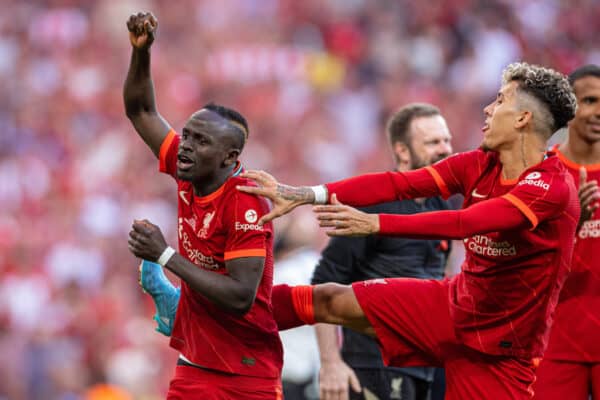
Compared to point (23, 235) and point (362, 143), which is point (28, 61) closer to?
point (23, 235)

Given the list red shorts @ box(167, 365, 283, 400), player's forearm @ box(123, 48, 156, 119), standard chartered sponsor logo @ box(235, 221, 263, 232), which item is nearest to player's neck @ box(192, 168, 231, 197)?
standard chartered sponsor logo @ box(235, 221, 263, 232)

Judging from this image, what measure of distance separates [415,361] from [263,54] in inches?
345

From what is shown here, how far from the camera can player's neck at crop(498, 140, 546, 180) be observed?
204 inches

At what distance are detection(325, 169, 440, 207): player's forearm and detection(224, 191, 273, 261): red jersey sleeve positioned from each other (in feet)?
1.37

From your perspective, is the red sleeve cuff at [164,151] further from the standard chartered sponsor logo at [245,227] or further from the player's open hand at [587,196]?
the player's open hand at [587,196]

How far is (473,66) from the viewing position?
1368cm

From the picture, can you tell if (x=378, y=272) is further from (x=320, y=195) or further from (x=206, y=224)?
(x=206, y=224)

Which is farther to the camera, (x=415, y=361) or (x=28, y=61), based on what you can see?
(x=28, y=61)

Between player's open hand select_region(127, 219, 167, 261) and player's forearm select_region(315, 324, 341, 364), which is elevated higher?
player's open hand select_region(127, 219, 167, 261)

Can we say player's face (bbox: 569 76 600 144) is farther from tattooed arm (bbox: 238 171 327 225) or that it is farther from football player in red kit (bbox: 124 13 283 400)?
football player in red kit (bbox: 124 13 283 400)

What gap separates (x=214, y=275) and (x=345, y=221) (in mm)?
654

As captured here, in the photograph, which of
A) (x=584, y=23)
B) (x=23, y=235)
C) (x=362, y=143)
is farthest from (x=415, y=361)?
(x=584, y=23)

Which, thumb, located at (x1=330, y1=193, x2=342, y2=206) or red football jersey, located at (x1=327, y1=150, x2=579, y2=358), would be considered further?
red football jersey, located at (x1=327, y1=150, x2=579, y2=358)

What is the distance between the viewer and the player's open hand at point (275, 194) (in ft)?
16.0
